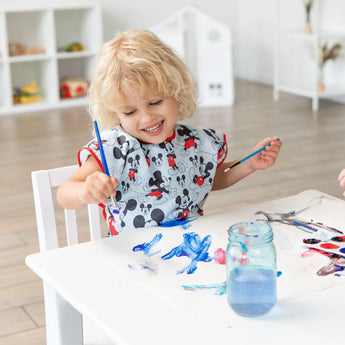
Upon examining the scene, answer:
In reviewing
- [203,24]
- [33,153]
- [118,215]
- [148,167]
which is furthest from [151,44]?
[203,24]

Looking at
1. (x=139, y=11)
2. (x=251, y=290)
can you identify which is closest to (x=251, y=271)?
(x=251, y=290)

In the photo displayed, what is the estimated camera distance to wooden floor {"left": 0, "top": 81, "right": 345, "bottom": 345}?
2.18m

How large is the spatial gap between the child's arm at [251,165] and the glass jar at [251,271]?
21.3 inches

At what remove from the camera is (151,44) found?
1.41 meters

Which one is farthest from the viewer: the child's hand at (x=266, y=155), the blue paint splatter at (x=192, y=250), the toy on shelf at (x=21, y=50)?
the toy on shelf at (x=21, y=50)

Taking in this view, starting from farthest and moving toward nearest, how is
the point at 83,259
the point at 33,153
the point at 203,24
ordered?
the point at 203,24
the point at 33,153
the point at 83,259

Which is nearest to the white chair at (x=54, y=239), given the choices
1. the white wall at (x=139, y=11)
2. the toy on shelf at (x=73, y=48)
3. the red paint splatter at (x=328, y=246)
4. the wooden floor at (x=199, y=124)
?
the red paint splatter at (x=328, y=246)

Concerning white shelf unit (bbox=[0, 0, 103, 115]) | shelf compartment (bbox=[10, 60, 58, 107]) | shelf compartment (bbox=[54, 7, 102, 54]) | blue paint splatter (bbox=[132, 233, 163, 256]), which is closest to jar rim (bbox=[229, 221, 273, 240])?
blue paint splatter (bbox=[132, 233, 163, 256])

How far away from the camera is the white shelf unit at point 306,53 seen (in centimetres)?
480

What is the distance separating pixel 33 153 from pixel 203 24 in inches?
73.2

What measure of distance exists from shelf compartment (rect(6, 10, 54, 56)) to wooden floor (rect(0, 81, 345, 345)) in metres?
0.68

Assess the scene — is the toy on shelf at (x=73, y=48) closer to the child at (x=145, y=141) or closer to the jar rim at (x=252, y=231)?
the child at (x=145, y=141)

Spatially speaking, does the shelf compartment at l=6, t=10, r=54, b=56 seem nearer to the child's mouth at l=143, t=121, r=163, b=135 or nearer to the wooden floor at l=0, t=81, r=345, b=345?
the wooden floor at l=0, t=81, r=345, b=345

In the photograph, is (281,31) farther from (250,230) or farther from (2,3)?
(250,230)
